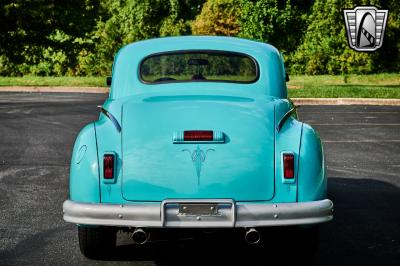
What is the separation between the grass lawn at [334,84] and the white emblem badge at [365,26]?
5.73 feet

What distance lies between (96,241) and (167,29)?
40.9 meters

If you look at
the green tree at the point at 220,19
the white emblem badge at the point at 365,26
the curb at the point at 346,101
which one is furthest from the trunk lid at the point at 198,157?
the green tree at the point at 220,19

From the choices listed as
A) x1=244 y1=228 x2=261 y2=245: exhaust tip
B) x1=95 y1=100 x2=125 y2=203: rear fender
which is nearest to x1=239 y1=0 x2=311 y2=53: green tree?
x1=95 y1=100 x2=125 y2=203: rear fender

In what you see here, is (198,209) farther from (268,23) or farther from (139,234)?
(268,23)

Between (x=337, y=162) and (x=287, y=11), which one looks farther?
(x=287, y=11)

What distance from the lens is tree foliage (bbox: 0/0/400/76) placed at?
35.7 m

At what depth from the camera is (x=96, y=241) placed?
5.95 meters

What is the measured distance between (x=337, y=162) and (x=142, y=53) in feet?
18.4

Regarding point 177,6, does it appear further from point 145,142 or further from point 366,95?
point 145,142

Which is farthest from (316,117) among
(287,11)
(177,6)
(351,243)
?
(177,6)

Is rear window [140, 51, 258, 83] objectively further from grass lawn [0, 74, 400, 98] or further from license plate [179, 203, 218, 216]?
grass lawn [0, 74, 400, 98]

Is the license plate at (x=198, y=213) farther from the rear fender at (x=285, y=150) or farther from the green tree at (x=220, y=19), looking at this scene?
the green tree at (x=220, y=19)

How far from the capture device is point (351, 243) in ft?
21.6

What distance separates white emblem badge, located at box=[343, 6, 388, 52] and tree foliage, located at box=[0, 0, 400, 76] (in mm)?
867
